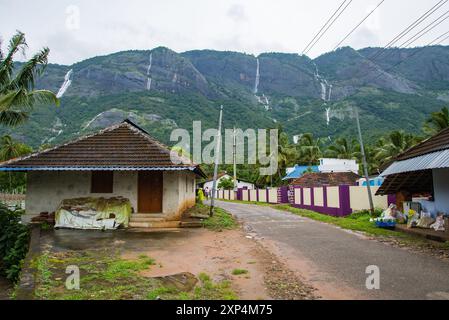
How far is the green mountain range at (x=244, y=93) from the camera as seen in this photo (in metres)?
71.6

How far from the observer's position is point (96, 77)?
104 m

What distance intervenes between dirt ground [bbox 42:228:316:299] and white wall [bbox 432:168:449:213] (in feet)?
21.2

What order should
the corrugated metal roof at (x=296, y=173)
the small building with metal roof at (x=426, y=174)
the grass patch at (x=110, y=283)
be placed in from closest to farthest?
the grass patch at (x=110, y=283) < the small building with metal roof at (x=426, y=174) < the corrugated metal roof at (x=296, y=173)

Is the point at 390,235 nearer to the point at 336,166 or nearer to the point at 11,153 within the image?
the point at 11,153

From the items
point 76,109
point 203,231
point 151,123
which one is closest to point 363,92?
point 151,123

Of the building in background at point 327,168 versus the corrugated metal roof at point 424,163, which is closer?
the corrugated metal roof at point 424,163

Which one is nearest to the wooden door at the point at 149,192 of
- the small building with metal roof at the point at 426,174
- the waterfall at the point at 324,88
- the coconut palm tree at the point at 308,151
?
the small building with metal roof at the point at 426,174

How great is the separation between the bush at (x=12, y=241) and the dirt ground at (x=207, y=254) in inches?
40.9

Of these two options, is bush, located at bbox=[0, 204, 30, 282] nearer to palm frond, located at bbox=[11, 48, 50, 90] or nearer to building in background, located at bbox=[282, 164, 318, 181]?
palm frond, located at bbox=[11, 48, 50, 90]

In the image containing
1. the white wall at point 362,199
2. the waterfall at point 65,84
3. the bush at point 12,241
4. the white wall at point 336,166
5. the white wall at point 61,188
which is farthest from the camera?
the waterfall at point 65,84

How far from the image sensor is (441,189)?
1178cm

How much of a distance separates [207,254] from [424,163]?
7212 millimetres

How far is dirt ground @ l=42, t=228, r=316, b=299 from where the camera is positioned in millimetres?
6020

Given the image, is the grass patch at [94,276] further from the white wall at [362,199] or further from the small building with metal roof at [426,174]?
the white wall at [362,199]
